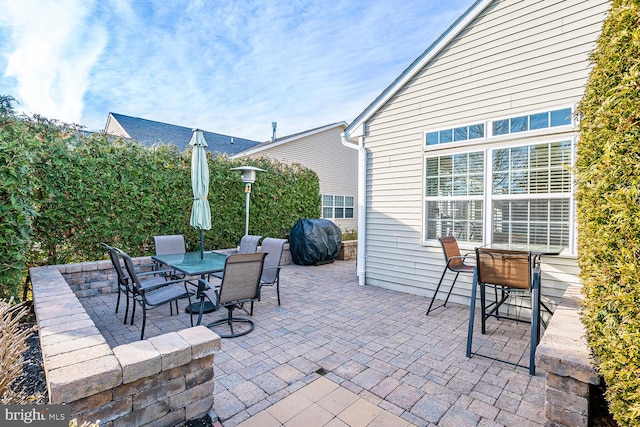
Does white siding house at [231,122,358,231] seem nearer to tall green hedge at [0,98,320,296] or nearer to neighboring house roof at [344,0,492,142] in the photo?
tall green hedge at [0,98,320,296]

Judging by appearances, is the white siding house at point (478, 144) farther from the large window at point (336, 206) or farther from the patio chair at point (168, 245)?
the large window at point (336, 206)

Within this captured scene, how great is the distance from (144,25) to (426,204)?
24.7ft

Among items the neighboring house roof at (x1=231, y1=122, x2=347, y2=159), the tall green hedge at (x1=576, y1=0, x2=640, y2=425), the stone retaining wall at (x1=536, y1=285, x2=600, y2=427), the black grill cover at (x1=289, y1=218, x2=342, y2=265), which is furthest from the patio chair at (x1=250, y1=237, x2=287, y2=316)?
the neighboring house roof at (x1=231, y1=122, x2=347, y2=159)

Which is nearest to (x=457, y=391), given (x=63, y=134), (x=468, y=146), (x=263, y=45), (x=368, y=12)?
(x=468, y=146)

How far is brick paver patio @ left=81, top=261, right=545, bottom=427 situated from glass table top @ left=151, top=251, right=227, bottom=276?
72cm

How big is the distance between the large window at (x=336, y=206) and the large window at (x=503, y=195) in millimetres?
9235

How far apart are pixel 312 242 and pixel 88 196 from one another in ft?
15.6

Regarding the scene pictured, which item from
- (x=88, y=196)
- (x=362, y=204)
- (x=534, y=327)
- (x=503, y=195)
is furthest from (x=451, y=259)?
(x=88, y=196)

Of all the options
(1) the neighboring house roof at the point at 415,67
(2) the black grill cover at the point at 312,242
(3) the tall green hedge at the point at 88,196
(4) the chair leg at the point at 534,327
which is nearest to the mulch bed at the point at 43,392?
(4) the chair leg at the point at 534,327

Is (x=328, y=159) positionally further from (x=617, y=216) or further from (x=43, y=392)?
(x=617, y=216)

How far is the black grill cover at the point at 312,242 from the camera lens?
25.7 feet

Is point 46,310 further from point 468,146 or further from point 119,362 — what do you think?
point 468,146

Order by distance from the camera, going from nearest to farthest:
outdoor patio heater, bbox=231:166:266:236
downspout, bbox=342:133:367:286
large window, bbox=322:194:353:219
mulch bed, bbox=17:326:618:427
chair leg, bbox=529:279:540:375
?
mulch bed, bbox=17:326:618:427, chair leg, bbox=529:279:540:375, downspout, bbox=342:133:367:286, outdoor patio heater, bbox=231:166:266:236, large window, bbox=322:194:353:219

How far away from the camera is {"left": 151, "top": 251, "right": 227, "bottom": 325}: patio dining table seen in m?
3.74
